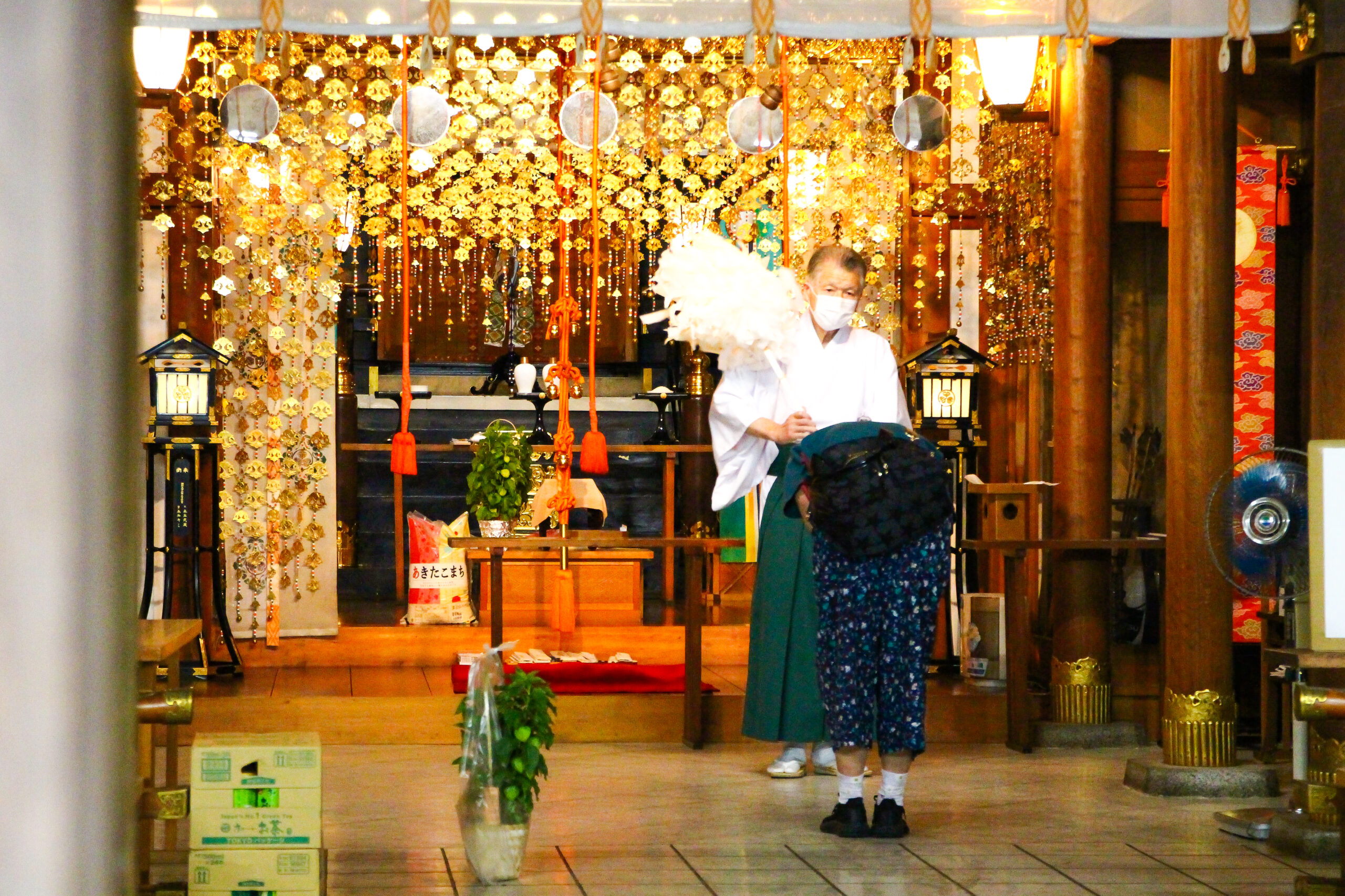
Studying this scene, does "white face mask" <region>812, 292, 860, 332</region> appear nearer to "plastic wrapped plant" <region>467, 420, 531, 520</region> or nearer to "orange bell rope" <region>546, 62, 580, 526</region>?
"orange bell rope" <region>546, 62, 580, 526</region>

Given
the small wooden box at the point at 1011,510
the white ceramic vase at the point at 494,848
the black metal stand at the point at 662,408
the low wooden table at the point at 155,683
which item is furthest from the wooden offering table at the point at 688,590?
the black metal stand at the point at 662,408

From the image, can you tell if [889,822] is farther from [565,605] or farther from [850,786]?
[565,605]

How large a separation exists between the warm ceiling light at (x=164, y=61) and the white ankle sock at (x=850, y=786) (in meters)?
3.25

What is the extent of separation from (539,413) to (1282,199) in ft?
13.4

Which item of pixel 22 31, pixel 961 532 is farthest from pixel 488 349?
pixel 22 31

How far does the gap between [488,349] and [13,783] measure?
9.92 metres

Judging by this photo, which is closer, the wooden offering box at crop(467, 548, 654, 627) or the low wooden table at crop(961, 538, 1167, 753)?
the low wooden table at crop(961, 538, 1167, 753)

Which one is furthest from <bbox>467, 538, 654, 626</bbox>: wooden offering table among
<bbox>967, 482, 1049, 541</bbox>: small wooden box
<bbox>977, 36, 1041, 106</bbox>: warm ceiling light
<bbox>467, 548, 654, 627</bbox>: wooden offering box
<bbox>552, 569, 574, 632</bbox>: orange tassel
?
<bbox>977, 36, 1041, 106</bbox>: warm ceiling light

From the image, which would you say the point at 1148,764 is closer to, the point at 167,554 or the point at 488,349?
the point at 167,554

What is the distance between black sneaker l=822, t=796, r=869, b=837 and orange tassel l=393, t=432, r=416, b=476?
1667 millimetres

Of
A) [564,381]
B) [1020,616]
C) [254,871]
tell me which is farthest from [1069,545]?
[254,871]

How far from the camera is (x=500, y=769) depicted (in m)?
3.31

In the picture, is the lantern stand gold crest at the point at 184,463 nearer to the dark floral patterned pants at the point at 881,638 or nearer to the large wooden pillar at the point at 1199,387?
the dark floral patterned pants at the point at 881,638

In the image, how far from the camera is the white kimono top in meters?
3.96
